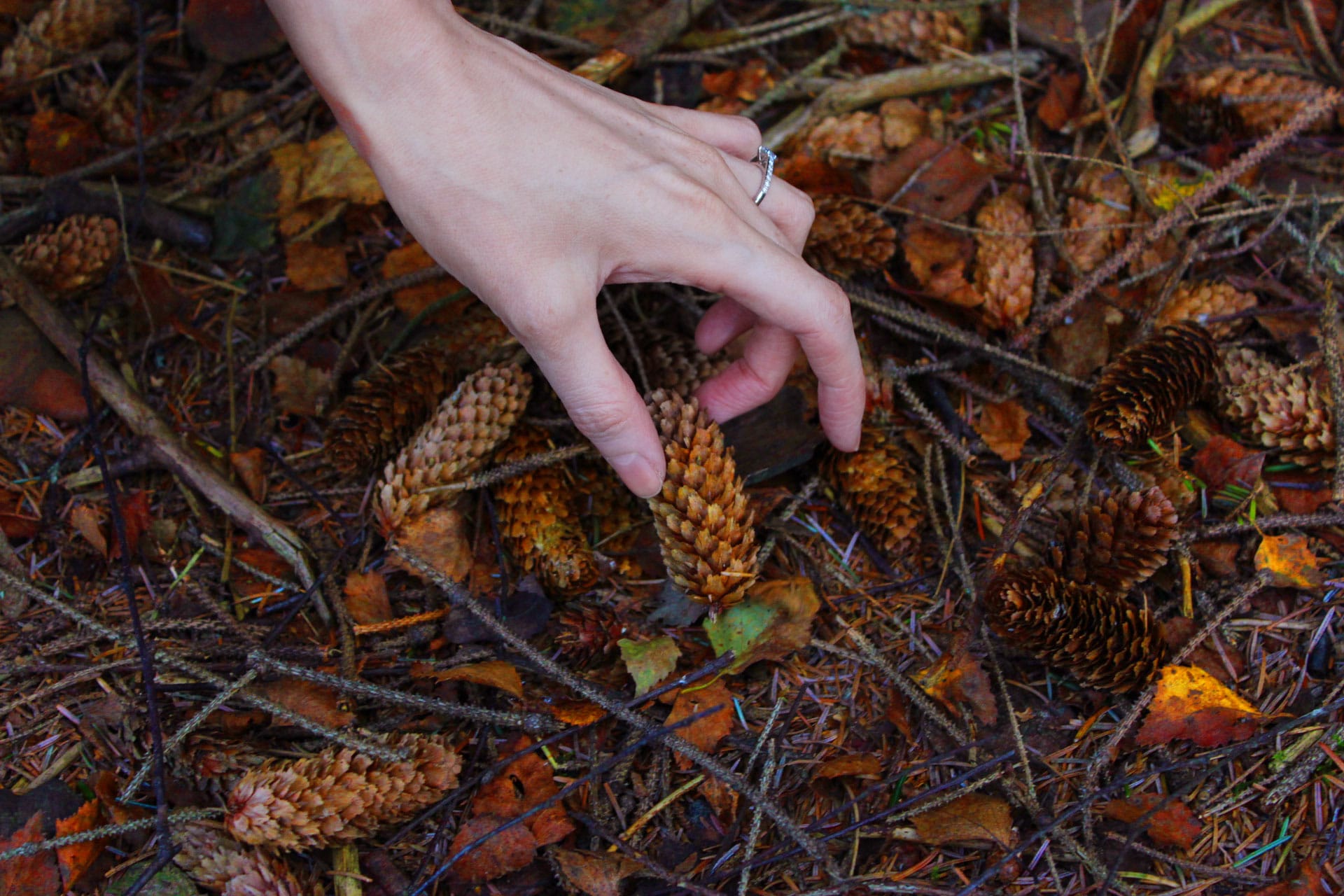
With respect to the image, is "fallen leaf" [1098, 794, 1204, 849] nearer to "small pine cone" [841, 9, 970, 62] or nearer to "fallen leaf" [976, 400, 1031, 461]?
"fallen leaf" [976, 400, 1031, 461]

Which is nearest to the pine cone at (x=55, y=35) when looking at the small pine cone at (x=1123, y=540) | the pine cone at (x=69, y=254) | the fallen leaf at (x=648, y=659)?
the pine cone at (x=69, y=254)

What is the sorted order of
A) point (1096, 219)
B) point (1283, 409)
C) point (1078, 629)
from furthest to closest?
1. point (1096, 219)
2. point (1283, 409)
3. point (1078, 629)

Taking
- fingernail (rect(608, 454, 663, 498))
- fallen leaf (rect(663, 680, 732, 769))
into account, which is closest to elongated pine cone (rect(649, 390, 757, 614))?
fingernail (rect(608, 454, 663, 498))

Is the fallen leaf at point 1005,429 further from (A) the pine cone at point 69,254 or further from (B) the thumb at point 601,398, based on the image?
(A) the pine cone at point 69,254

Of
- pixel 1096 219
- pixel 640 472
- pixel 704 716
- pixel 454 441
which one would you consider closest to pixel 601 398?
pixel 640 472

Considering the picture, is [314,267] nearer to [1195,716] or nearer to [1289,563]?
[1195,716]

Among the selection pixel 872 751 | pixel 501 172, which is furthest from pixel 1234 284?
pixel 501 172
